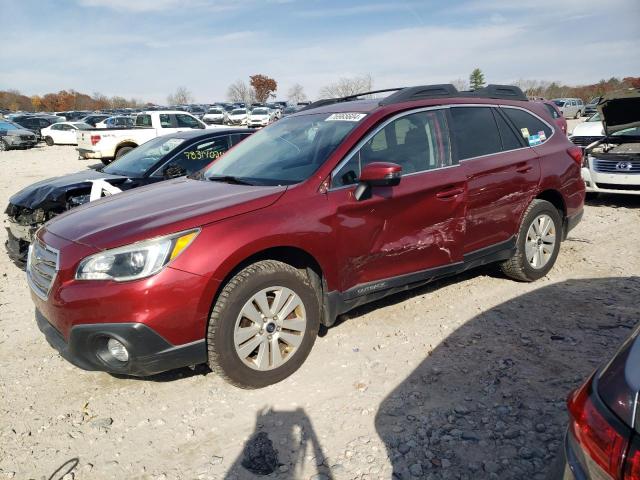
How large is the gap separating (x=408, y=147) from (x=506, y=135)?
1.25 metres

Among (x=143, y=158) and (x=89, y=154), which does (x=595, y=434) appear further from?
(x=89, y=154)

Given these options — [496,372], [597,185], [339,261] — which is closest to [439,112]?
[339,261]

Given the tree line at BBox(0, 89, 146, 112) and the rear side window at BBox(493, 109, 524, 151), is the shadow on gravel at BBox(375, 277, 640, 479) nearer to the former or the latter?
the rear side window at BBox(493, 109, 524, 151)

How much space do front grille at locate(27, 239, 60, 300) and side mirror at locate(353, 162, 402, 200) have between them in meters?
1.96

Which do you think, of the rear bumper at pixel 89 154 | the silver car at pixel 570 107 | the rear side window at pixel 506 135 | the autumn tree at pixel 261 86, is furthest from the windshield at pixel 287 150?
the autumn tree at pixel 261 86

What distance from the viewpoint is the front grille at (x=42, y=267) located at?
2953mm

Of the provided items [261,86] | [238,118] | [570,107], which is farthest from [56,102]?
[570,107]

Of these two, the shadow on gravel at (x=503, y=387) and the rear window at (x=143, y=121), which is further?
the rear window at (x=143, y=121)

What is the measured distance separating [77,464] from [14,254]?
3390 millimetres

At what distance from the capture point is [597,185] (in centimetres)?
819

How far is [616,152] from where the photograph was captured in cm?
797

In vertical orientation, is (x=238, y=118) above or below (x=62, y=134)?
above

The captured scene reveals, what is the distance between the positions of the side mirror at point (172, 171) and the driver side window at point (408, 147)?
11.0ft

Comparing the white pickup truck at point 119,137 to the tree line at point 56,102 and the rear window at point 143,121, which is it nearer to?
the rear window at point 143,121
